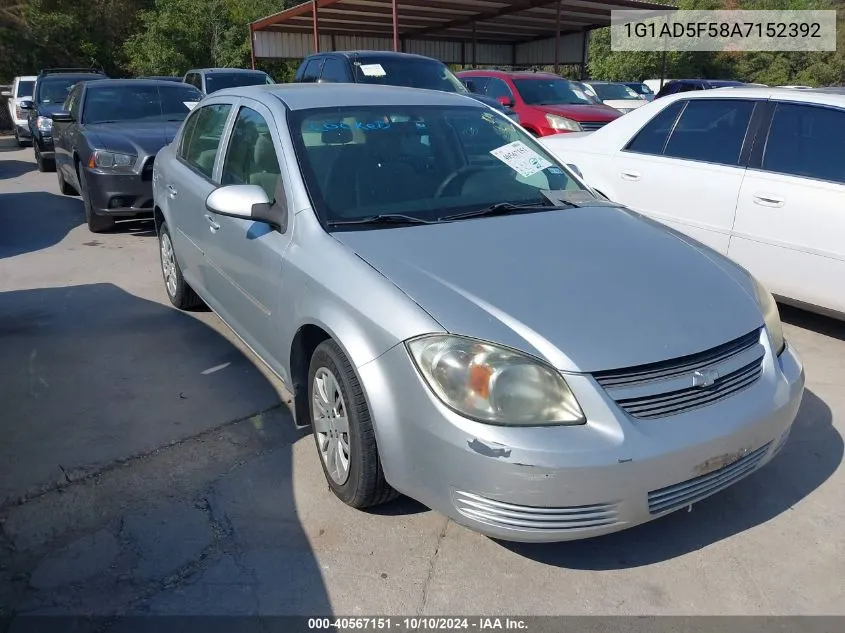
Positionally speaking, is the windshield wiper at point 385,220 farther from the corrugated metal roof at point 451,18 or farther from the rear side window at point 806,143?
the corrugated metal roof at point 451,18

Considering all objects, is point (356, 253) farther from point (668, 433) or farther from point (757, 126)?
point (757, 126)

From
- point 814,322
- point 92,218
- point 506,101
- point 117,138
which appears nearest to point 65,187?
point 92,218

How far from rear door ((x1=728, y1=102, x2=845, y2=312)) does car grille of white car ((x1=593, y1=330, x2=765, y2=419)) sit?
233 cm

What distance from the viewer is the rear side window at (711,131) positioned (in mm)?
5207

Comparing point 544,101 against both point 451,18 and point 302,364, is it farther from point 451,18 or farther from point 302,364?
point 451,18

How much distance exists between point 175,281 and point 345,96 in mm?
2337

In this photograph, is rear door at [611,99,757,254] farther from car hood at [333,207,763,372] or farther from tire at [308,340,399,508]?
tire at [308,340,399,508]

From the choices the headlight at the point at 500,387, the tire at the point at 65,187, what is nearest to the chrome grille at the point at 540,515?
the headlight at the point at 500,387

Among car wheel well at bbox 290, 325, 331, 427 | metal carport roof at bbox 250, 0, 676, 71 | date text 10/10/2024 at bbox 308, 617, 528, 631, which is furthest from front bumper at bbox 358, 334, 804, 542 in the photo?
metal carport roof at bbox 250, 0, 676, 71

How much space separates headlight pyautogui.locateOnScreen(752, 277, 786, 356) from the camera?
2906 mm

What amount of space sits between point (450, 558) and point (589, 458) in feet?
2.62

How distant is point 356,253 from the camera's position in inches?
116

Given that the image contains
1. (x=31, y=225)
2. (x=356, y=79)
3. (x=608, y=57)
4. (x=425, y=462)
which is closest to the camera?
(x=425, y=462)

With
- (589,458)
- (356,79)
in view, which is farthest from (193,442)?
(356,79)
